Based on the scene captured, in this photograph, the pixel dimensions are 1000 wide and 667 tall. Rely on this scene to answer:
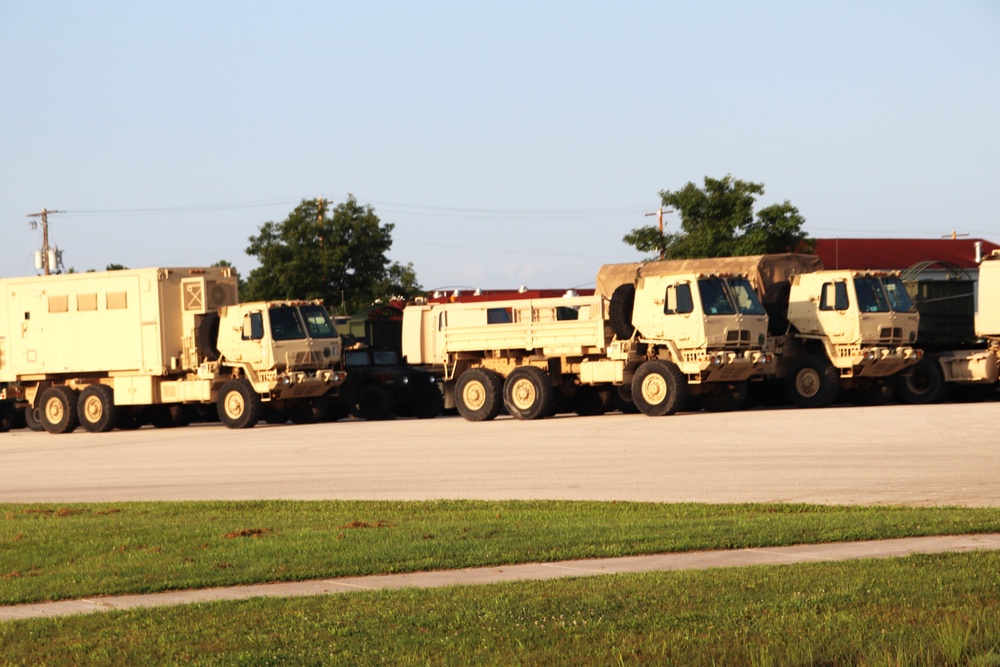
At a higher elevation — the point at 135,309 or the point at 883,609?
the point at 135,309

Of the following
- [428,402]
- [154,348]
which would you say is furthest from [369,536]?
[428,402]

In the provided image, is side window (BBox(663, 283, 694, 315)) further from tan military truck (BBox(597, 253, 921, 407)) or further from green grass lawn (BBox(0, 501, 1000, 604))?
green grass lawn (BBox(0, 501, 1000, 604))

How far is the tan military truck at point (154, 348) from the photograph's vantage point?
102 ft

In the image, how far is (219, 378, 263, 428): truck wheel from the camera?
30.8 meters

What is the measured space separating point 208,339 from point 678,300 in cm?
1045

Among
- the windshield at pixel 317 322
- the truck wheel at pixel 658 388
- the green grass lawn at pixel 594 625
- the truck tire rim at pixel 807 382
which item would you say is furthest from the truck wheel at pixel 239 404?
the green grass lawn at pixel 594 625

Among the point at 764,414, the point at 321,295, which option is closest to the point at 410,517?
the point at 764,414

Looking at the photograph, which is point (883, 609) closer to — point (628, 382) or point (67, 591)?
point (67, 591)

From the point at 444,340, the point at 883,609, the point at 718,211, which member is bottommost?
the point at 883,609

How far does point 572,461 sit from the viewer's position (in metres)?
19.8

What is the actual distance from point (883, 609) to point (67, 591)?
5.73 m

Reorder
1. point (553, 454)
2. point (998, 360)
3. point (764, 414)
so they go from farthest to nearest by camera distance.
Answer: point (998, 360)
point (764, 414)
point (553, 454)

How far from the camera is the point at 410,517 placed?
14109mm

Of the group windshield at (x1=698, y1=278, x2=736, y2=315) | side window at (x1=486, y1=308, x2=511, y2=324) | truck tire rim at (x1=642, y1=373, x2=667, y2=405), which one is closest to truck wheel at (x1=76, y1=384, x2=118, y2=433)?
side window at (x1=486, y1=308, x2=511, y2=324)
